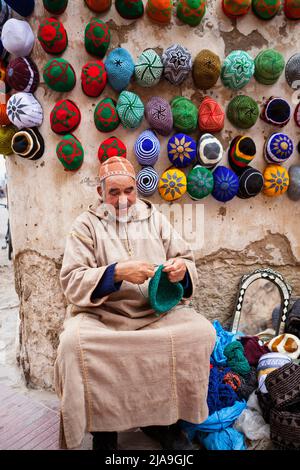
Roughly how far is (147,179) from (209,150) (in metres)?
0.41

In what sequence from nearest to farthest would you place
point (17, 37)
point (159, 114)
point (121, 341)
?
point (121, 341), point (17, 37), point (159, 114)

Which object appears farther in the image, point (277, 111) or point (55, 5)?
point (277, 111)

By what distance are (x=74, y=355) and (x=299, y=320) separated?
148 centimetres

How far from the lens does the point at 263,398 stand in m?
1.64

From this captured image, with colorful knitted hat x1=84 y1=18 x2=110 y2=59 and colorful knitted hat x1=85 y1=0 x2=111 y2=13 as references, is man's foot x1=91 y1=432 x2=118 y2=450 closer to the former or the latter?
colorful knitted hat x1=84 y1=18 x2=110 y2=59

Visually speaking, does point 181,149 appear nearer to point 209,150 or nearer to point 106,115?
point 209,150

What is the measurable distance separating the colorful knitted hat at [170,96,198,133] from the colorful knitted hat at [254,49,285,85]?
478mm

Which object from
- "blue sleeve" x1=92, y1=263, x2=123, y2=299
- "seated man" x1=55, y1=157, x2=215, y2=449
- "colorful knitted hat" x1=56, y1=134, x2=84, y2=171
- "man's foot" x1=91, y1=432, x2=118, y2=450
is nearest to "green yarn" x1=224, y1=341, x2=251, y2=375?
"seated man" x1=55, y1=157, x2=215, y2=449

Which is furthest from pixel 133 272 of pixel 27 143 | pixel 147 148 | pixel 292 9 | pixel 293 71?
pixel 292 9

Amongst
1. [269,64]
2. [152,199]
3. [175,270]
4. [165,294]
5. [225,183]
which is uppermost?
[269,64]

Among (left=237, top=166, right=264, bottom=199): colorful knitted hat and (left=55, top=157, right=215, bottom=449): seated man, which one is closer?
(left=55, top=157, right=215, bottom=449): seated man

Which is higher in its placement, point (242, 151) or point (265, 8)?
point (265, 8)

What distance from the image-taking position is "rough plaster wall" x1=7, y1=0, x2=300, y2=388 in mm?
1935

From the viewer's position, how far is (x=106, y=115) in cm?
186
